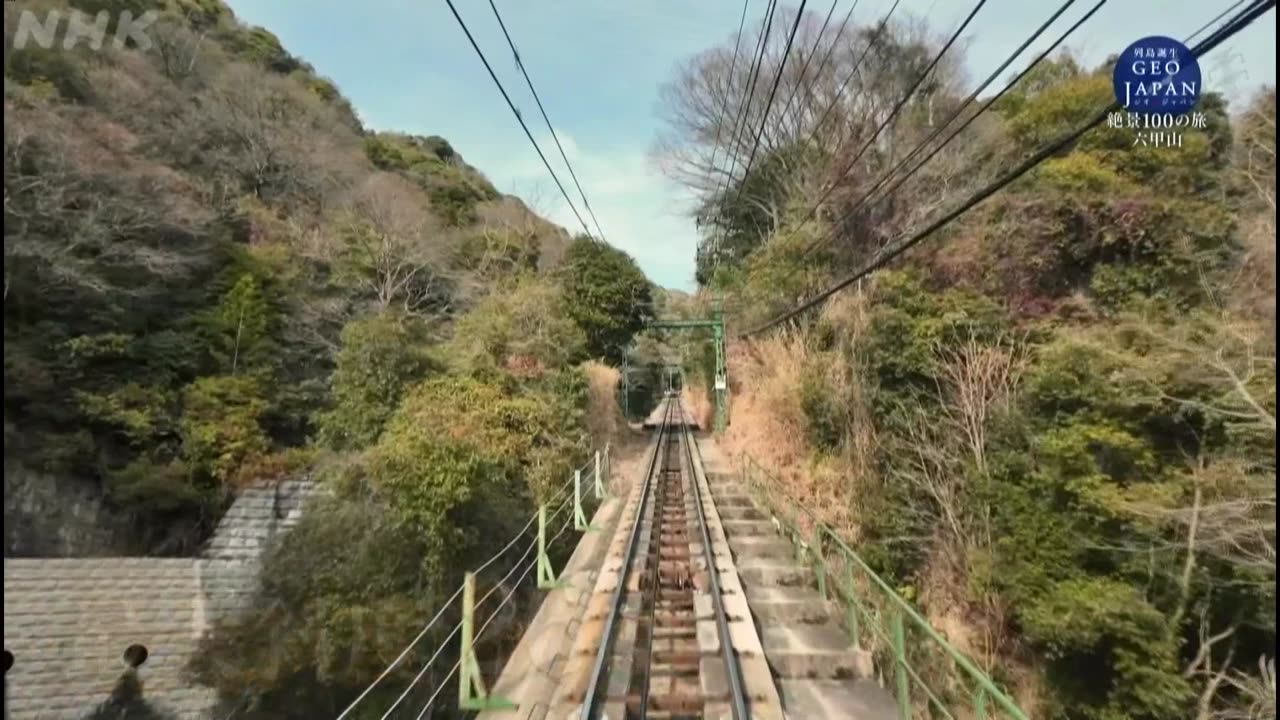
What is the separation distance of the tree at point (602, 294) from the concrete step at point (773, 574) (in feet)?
46.4

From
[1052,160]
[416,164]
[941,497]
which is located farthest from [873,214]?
[416,164]

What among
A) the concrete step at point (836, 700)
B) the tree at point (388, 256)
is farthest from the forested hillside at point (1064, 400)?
the tree at point (388, 256)

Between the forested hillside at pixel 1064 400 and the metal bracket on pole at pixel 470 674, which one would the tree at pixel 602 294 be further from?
the metal bracket on pole at pixel 470 674

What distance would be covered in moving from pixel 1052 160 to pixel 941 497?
6.52m

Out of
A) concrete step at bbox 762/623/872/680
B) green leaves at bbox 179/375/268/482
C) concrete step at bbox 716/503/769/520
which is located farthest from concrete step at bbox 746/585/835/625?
green leaves at bbox 179/375/268/482

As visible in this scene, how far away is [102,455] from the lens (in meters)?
12.3

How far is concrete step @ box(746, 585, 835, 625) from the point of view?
7.08 metres

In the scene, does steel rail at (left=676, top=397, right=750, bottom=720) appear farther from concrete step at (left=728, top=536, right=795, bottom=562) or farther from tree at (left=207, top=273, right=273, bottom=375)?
tree at (left=207, top=273, right=273, bottom=375)

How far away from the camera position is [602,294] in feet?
76.1

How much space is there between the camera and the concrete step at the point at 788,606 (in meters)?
7.08

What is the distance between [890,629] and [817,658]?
2.46 feet

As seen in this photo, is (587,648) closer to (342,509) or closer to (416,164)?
(342,509)

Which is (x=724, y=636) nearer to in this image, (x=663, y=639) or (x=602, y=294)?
(x=663, y=639)

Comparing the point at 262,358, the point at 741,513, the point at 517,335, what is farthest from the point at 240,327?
the point at 741,513
